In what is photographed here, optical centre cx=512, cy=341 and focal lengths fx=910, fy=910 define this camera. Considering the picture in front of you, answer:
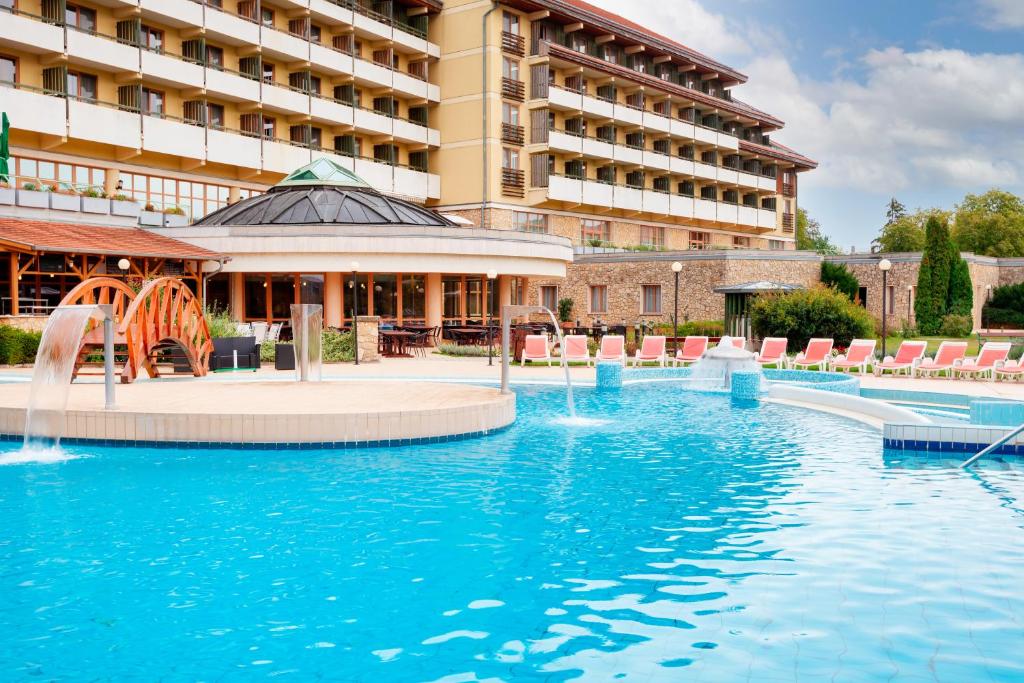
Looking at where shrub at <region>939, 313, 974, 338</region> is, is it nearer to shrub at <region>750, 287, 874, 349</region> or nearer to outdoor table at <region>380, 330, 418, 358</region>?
shrub at <region>750, 287, 874, 349</region>

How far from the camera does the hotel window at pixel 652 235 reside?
52812 millimetres

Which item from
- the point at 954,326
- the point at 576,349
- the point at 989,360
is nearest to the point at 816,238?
the point at 954,326

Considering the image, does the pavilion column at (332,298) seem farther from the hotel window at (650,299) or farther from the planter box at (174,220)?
the hotel window at (650,299)

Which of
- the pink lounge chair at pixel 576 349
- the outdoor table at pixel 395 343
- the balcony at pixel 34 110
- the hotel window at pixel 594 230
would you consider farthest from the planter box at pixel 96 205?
the hotel window at pixel 594 230

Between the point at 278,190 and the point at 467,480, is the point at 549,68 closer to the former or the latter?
the point at 278,190

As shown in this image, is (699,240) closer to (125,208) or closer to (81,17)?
(125,208)

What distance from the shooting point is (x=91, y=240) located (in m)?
26.1

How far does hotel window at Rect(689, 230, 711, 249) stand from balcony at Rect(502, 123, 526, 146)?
602 inches

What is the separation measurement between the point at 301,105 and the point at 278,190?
6607 mm

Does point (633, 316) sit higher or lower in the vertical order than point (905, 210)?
lower

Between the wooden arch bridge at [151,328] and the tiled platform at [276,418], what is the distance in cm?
267

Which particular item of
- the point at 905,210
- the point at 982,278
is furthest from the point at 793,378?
the point at 905,210

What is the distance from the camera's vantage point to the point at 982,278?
144 feet

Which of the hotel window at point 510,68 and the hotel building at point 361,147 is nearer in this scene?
the hotel building at point 361,147
